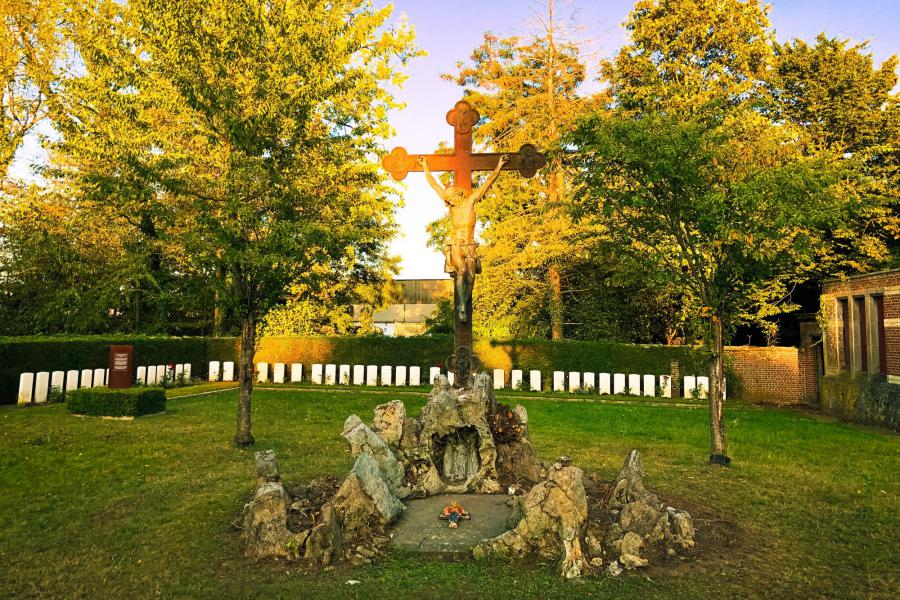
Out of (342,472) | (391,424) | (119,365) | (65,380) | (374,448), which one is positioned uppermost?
(119,365)

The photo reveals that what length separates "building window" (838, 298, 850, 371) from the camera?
18328 millimetres

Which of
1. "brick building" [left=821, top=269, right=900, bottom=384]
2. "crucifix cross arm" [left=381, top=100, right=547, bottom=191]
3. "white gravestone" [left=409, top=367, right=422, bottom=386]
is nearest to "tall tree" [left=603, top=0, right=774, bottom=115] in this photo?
"brick building" [left=821, top=269, right=900, bottom=384]

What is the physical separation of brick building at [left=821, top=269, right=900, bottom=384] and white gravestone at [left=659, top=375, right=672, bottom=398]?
5236 mm

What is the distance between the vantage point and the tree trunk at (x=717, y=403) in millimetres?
9891

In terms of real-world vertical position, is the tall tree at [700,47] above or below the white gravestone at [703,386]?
above

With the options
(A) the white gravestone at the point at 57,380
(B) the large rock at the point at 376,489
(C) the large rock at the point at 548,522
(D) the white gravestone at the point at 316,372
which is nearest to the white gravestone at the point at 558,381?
(D) the white gravestone at the point at 316,372

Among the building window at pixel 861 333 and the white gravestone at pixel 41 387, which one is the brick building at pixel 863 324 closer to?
the building window at pixel 861 333

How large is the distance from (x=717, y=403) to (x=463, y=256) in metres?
5.25

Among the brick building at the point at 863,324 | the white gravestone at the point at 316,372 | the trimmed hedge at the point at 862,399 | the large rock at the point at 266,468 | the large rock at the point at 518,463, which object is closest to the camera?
the large rock at the point at 266,468

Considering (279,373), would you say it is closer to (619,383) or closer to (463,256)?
(619,383)

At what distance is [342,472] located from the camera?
8.91 metres

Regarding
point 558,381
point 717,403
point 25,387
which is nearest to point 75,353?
point 25,387

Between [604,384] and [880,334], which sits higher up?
[880,334]

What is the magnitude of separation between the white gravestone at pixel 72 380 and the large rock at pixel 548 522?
690 inches
